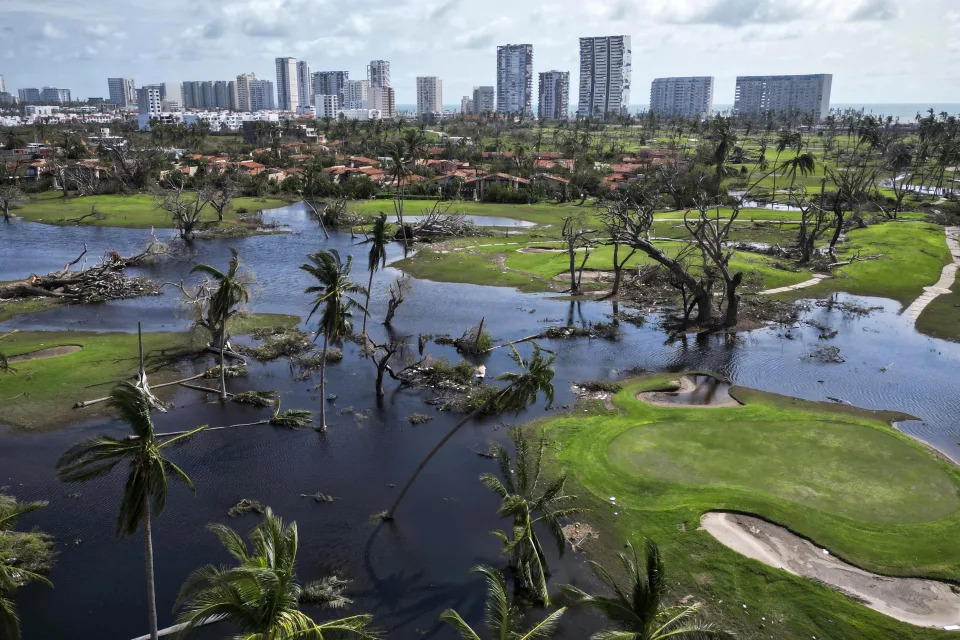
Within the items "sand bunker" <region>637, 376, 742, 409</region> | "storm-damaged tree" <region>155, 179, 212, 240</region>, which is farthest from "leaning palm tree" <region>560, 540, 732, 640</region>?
"storm-damaged tree" <region>155, 179, 212, 240</region>

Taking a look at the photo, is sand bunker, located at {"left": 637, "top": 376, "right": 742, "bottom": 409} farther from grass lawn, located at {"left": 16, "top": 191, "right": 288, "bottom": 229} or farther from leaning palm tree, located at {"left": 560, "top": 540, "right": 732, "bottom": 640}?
grass lawn, located at {"left": 16, "top": 191, "right": 288, "bottom": 229}

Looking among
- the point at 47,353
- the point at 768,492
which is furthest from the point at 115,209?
the point at 768,492

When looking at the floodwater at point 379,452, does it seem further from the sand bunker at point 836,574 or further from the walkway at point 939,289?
the sand bunker at point 836,574

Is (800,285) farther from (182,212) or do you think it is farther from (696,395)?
(182,212)

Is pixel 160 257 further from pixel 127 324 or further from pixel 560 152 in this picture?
pixel 560 152

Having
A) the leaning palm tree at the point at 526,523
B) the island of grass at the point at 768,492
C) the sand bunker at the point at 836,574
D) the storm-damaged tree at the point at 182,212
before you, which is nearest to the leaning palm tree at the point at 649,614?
the leaning palm tree at the point at 526,523
